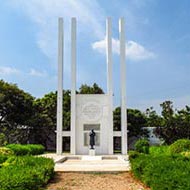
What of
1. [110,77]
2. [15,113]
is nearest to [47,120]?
[15,113]

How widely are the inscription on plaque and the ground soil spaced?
42.6 ft

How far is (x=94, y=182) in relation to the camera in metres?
8.29

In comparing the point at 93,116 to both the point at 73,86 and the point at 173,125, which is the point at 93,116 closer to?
the point at 73,86

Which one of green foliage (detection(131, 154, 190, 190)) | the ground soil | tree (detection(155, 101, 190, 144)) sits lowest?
the ground soil

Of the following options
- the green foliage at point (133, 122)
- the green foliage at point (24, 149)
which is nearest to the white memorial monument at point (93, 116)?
the green foliage at point (24, 149)

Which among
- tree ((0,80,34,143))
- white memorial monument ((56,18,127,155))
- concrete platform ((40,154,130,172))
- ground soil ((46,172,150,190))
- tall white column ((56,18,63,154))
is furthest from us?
tree ((0,80,34,143))

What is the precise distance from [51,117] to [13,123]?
11.4ft

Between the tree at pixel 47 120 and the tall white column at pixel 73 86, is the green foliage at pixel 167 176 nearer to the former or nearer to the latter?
the tall white column at pixel 73 86

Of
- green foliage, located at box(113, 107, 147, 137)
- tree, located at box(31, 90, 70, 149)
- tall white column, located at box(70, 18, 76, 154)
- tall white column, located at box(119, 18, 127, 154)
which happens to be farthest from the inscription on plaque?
green foliage, located at box(113, 107, 147, 137)

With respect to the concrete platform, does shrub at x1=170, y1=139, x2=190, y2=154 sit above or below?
above

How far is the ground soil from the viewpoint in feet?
24.7

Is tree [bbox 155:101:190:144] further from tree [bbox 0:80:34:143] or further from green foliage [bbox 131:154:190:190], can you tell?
green foliage [bbox 131:154:190:190]

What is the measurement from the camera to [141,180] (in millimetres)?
8484

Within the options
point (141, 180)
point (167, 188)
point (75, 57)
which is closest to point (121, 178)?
A: point (141, 180)
